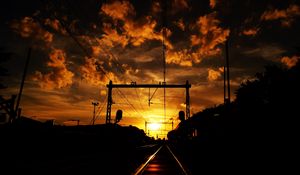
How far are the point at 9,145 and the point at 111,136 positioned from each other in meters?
21.3

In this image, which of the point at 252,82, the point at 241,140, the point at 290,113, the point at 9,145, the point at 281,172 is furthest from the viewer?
the point at 252,82

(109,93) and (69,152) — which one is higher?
(109,93)

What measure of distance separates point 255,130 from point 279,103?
2.72m

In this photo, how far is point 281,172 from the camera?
10.3 metres

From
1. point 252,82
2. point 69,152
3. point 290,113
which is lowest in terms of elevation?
point 69,152

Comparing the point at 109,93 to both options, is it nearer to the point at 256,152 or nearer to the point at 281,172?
the point at 256,152

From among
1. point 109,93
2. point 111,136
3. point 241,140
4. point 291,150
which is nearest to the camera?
point 291,150

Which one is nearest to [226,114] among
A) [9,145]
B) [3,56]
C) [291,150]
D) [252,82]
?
[252,82]

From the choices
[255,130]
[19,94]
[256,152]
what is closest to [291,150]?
[256,152]

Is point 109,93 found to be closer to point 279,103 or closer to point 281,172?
point 279,103

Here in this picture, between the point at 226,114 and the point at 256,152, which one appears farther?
the point at 226,114

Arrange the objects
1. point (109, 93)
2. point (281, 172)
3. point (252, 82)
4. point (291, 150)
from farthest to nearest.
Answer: point (252, 82) → point (109, 93) → point (291, 150) → point (281, 172)

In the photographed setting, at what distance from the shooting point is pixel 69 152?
2616 centimetres

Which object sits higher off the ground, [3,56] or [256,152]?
[3,56]
